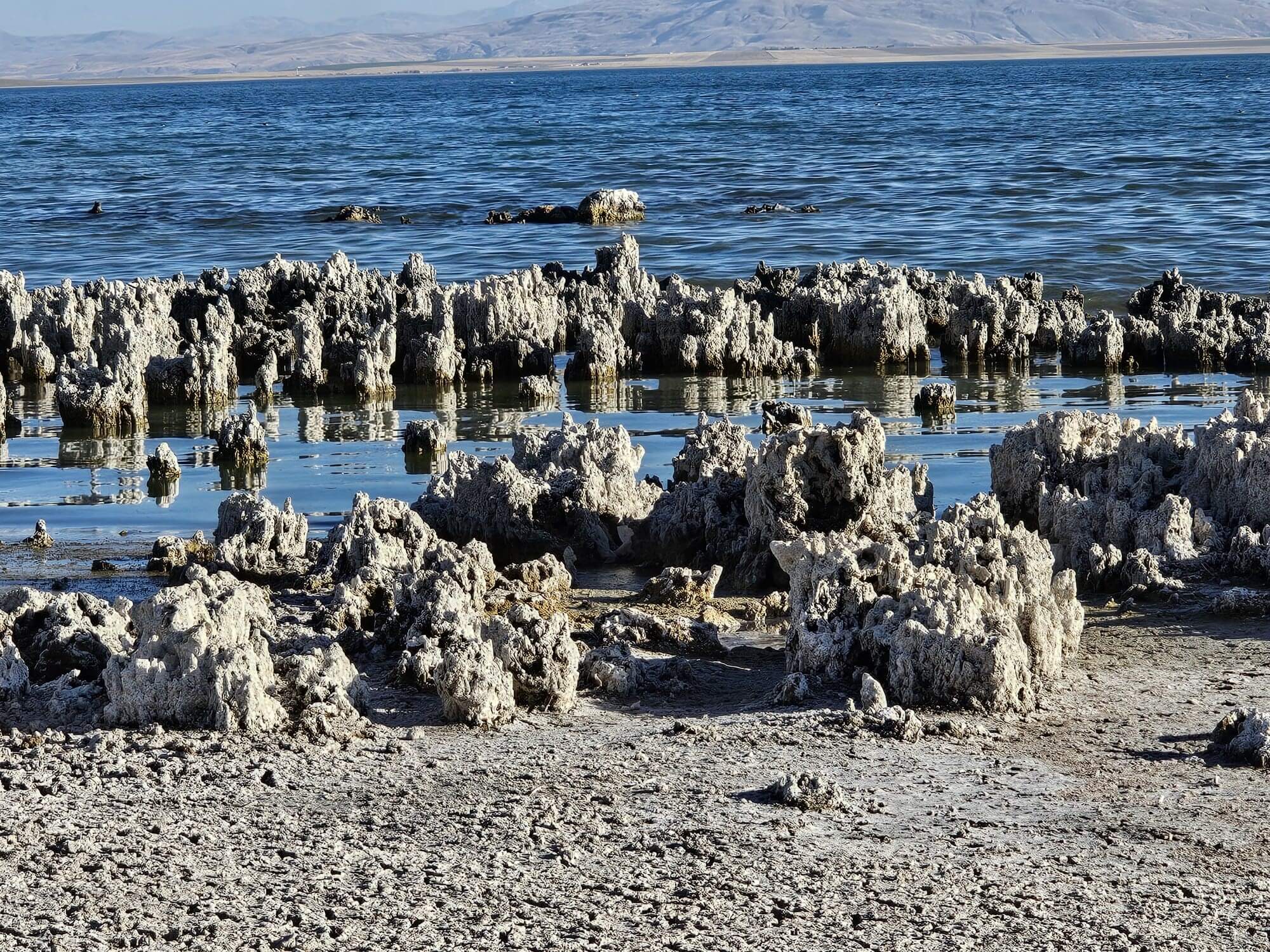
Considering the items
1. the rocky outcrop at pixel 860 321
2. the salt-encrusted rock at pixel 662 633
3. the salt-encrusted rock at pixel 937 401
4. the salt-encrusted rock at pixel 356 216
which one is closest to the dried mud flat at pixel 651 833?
the salt-encrusted rock at pixel 662 633

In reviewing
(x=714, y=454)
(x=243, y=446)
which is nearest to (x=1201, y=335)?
(x=714, y=454)

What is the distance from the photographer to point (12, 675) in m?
5.88

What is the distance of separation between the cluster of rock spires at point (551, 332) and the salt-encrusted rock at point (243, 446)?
2.01 m

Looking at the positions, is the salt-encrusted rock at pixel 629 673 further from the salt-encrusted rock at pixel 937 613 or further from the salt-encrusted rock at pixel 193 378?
the salt-encrusted rock at pixel 193 378

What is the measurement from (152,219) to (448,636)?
25020 millimetres

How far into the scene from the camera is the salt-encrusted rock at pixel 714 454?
8492 millimetres

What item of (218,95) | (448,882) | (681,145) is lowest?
(448,882)

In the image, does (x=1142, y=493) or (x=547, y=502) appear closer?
(x=1142, y=493)

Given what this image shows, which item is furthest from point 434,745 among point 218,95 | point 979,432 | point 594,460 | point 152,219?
point 218,95

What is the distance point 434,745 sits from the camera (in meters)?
5.42

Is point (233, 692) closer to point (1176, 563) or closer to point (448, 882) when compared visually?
point (448, 882)

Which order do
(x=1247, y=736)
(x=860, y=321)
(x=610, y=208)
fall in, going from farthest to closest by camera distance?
(x=610, y=208) < (x=860, y=321) < (x=1247, y=736)

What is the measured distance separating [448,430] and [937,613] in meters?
6.21

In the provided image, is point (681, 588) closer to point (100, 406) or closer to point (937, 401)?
point (937, 401)
